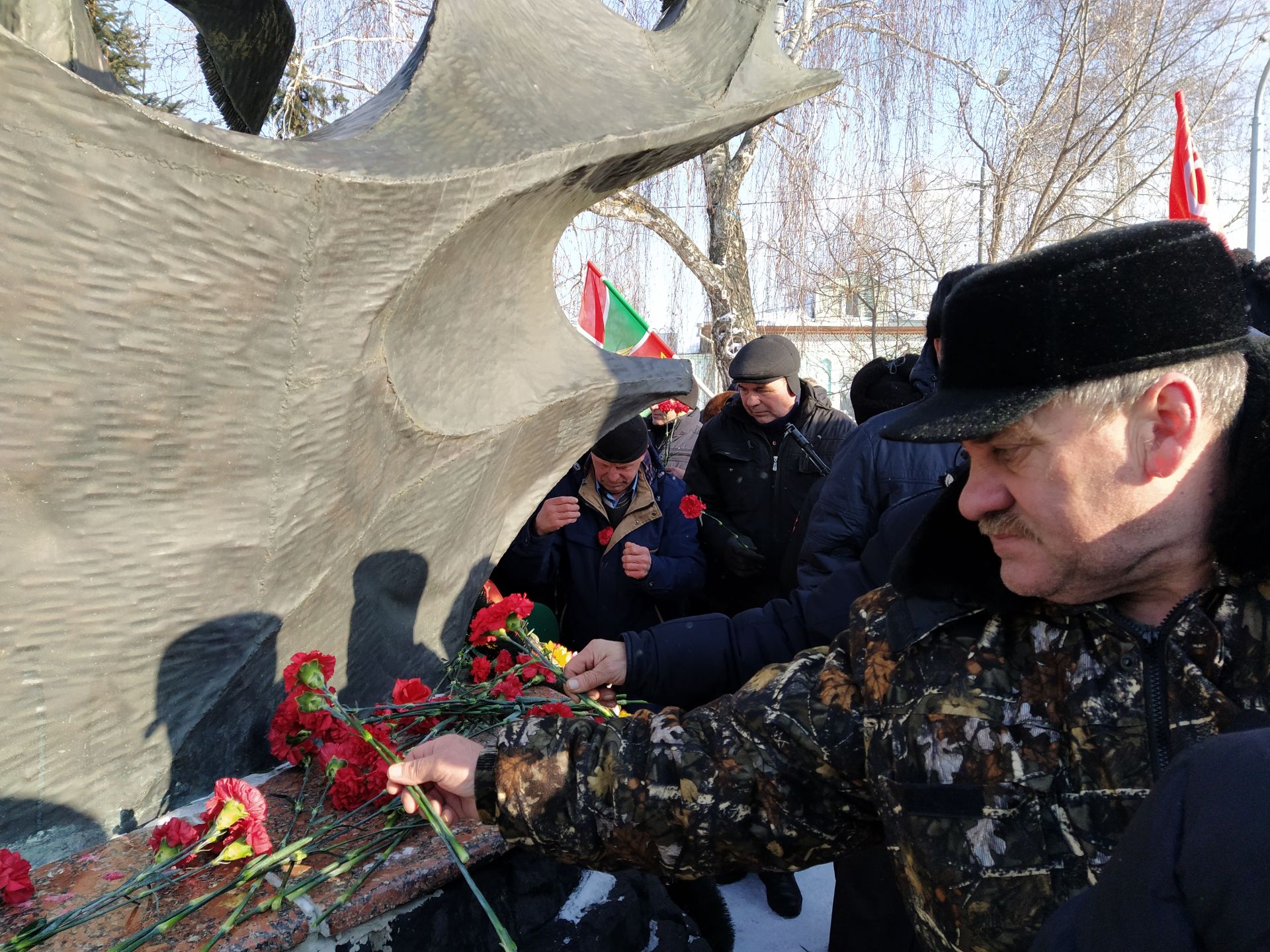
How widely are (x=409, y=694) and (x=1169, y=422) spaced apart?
1552mm

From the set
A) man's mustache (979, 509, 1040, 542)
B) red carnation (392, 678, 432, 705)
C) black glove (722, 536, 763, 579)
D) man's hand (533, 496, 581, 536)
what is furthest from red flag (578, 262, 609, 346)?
man's mustache (979, 509, 1040, 542)

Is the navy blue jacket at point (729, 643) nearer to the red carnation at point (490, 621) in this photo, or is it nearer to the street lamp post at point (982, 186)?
the red carnation at point (490, 621)

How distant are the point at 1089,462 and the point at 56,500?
1720 mm

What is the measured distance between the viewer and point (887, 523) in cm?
216

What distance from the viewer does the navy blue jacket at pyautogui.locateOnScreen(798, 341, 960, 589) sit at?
2859 mm

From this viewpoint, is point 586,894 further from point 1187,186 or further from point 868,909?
point 1187,186

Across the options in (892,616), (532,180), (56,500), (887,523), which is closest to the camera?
(892,616)

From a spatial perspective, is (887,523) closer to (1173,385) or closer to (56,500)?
(1173,385)

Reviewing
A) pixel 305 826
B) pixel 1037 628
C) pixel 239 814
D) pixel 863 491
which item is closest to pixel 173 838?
pixel 239 814

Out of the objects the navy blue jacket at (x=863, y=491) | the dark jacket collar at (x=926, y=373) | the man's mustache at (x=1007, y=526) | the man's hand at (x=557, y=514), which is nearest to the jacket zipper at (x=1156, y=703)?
the man's mustache at (x=1007, y=526)

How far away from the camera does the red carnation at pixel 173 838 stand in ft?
5.66

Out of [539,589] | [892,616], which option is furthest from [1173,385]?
[539,589]

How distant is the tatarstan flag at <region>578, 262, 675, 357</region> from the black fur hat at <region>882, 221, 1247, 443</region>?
5707 millimetres

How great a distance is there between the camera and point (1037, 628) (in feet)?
4.55
